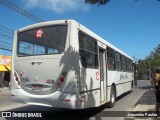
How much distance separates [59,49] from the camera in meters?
9.92

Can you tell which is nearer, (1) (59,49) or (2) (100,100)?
(1) (59,49)

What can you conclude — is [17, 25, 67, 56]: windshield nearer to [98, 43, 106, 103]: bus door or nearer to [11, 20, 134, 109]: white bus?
[11, 20, 134, 109]: white bus

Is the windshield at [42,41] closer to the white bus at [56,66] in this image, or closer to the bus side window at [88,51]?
the white bus at [56,66]

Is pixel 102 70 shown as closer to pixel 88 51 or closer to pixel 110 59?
pixel 110 59

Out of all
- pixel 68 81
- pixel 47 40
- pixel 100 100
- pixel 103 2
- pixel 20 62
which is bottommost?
pixel 100 100

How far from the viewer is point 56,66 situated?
32.1 ft

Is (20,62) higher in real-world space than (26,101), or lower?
higher

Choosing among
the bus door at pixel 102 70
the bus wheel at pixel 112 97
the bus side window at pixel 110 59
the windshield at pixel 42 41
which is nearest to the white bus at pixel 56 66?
the windshield at pixel 42 41

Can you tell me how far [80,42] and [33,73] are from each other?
1.85 metres

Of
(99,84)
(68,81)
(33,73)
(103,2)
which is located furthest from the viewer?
(99,84)

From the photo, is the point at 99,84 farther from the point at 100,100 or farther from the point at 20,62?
the point at 20,62

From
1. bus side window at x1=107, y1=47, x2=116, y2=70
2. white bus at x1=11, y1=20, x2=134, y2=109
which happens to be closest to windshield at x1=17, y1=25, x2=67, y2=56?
white bus at x1=11, y1=20, x2=134, y2=109

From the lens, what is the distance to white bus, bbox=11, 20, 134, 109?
9594mm

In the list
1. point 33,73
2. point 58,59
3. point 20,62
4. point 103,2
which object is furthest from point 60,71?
point 103,2
